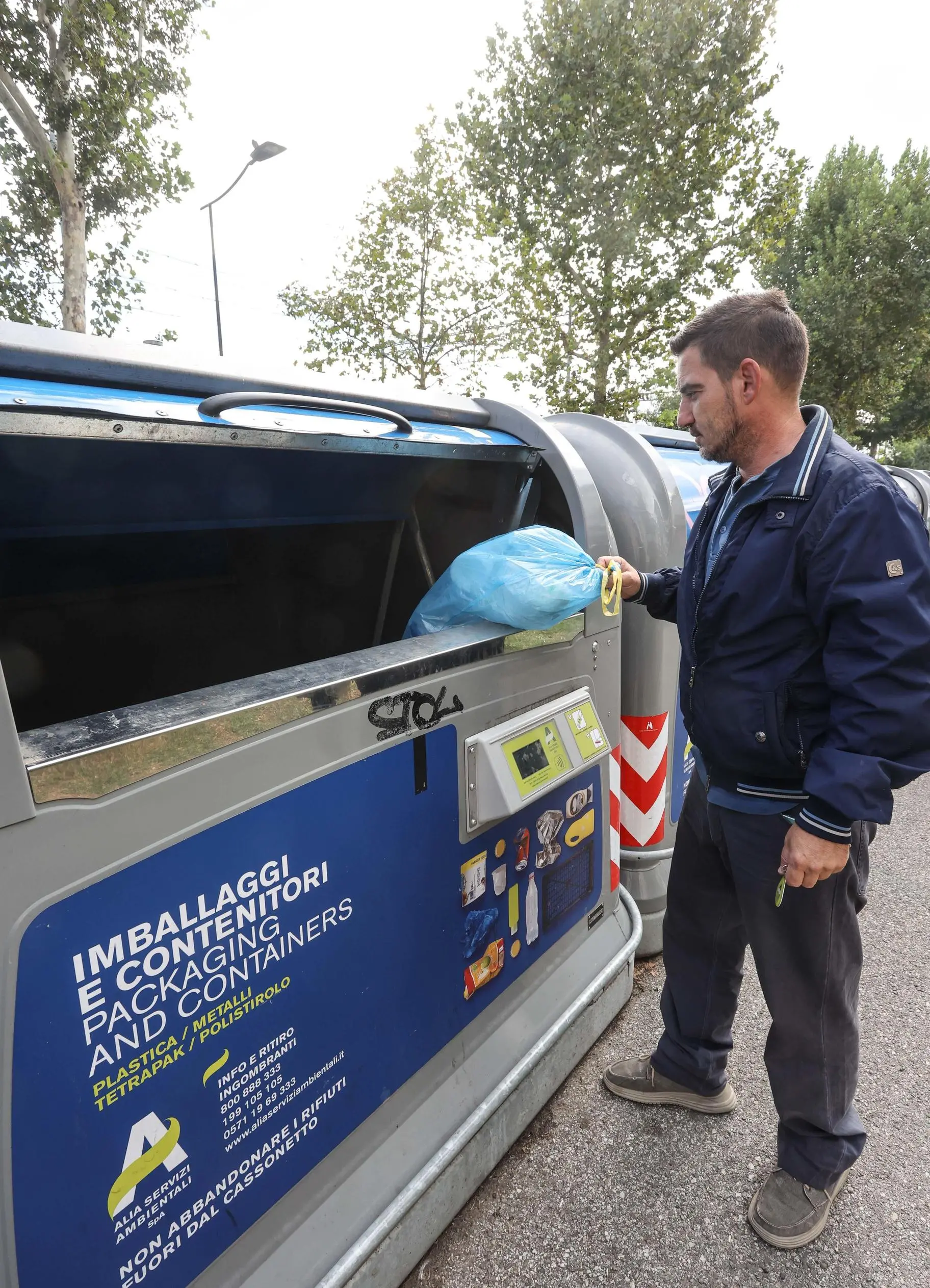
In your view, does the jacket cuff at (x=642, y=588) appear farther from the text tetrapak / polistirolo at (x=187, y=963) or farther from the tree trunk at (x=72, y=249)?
the tree trunk at (x=72, y=249)

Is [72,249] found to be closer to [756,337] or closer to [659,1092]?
[756,337]

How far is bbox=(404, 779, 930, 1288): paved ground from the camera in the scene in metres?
1.50

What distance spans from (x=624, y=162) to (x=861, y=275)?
7434 mm

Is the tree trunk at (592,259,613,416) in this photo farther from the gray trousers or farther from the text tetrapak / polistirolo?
the text tetrapak / polistirolo

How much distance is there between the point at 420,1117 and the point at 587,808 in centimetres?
82

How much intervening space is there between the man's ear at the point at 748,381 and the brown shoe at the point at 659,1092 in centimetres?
165

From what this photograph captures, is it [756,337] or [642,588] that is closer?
[756,337]

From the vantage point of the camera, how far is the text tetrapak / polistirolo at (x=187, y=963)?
91 centimetres

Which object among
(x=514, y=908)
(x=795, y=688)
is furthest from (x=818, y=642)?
(x=514, y=908)

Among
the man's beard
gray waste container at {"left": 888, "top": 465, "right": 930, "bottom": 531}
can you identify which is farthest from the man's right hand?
gray waste container at {"left": 888, "top": 465, "right": 930, "bottom": 531}

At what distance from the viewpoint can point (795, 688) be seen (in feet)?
4.67

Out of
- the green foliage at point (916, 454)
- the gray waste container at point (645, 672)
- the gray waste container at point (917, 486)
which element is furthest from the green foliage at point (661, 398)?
the green foliage at point (916, 454)

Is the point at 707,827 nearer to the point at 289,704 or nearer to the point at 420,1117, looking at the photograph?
the point at 420,1117

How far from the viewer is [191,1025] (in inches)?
39.8
